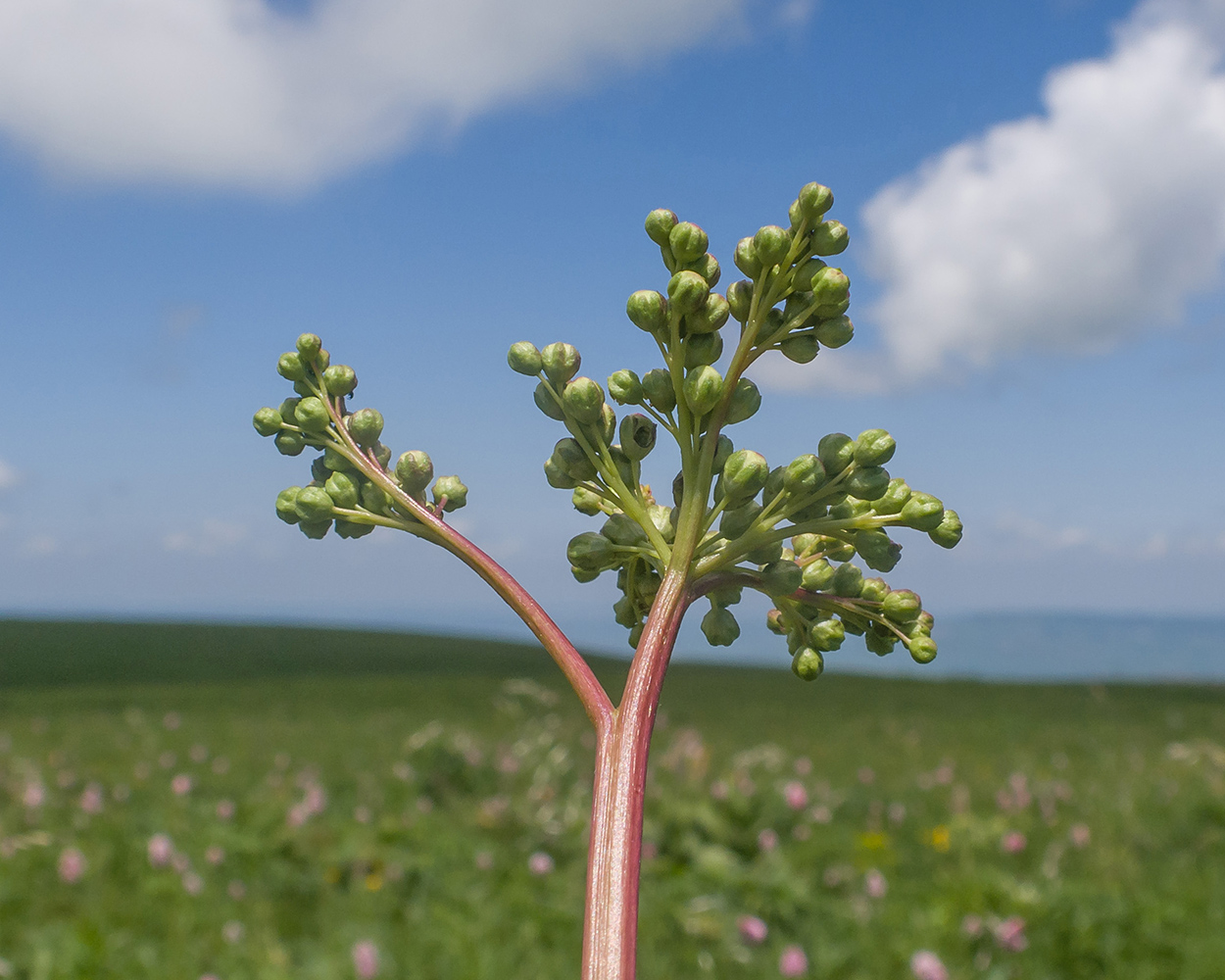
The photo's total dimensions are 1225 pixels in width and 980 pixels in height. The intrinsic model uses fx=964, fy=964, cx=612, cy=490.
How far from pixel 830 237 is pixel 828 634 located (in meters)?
0.45

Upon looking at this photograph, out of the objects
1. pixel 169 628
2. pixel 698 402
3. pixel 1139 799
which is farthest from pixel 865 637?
pixel 169 628

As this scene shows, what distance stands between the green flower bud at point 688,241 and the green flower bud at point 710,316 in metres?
0.04

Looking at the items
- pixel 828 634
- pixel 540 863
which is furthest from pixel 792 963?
pixel 828 634

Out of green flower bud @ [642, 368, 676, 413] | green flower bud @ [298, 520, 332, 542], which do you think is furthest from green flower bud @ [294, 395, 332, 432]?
green flower bud @ [642, 368, 676, 413]

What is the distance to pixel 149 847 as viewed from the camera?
6508 millimetres

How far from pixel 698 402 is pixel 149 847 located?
273 inches

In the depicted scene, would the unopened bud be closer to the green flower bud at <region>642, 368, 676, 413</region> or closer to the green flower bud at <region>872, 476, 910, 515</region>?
the green flower bud at <region>642, 368, 676, 413</region>

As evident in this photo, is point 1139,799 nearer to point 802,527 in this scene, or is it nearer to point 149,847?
point 149,847

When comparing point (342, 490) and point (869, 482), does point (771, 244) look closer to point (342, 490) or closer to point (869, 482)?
point (869, 482)

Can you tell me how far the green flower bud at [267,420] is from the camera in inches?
42.9

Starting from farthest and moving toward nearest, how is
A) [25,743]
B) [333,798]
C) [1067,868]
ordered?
[25,743], [333,798], [1067,868]

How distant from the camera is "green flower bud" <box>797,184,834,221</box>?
92cm

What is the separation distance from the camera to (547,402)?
3.24 feet

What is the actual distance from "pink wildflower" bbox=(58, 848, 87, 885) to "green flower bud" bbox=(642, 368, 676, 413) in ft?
21.9
